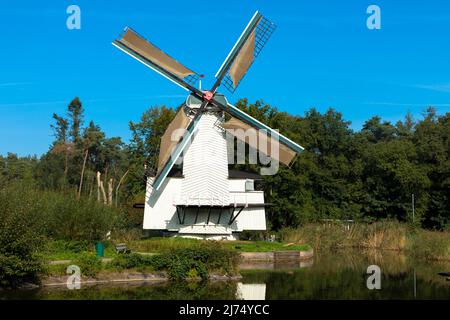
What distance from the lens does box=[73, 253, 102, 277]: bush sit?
18484mm

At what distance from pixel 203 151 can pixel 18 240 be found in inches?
578

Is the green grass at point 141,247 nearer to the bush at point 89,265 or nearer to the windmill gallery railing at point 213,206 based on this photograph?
the bush at point 89,265

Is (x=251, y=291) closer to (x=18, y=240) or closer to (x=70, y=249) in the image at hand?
(x=18, y=240)

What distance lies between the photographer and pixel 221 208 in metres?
29.9

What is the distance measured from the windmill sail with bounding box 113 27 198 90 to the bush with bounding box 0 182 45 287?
1259 cm

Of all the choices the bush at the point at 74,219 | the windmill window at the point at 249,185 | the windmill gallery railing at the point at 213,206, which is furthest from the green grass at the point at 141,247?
the windmill window at the point at 249,185

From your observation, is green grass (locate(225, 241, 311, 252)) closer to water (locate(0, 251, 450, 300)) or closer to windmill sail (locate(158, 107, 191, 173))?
water (locate(0, 251, 450, 300))

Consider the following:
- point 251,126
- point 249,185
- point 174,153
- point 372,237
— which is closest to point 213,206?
point 249,185

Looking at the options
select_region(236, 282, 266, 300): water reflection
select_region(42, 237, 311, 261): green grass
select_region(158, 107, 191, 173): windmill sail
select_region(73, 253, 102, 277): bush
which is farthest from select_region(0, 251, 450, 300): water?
select_region(158, 107, 191, 173): windmill sail

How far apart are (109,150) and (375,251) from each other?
41899 millimetres

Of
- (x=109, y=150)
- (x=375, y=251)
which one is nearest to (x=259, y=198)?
(x=375, y=251)

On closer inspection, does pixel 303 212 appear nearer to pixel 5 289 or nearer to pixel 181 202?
pixel 181 202

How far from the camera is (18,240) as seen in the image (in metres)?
16.3

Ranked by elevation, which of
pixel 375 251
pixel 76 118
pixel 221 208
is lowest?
pixel 375 251
